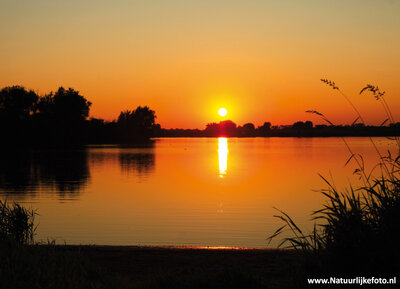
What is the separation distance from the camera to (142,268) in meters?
11.6

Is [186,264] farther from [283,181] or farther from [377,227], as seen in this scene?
[283,181]

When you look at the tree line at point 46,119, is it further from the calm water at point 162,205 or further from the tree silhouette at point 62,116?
the calm water at point 162,205

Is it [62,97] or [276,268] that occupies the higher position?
[62,97]

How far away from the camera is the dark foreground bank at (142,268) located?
7832 mm

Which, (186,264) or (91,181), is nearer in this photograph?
(186,264)

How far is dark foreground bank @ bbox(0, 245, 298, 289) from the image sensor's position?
7832 millimetres

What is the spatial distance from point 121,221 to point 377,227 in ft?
60.6

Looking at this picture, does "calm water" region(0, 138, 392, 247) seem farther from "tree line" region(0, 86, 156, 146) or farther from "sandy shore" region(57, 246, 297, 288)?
"tree line" region(0, 86, 156, 146)

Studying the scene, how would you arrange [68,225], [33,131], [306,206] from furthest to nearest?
1. [33,131]
2. [306,206]
3. [68,225]

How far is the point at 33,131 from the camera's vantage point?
451 feet

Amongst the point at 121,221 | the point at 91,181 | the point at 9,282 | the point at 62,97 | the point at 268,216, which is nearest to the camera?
the point at 9,282

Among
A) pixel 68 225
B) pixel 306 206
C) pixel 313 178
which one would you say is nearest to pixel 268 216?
pixel 306 206

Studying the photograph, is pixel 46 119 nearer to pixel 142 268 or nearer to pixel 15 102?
pixel 15 102

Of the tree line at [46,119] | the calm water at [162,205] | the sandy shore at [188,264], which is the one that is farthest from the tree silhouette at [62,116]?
the sandy shore at [188,264]
